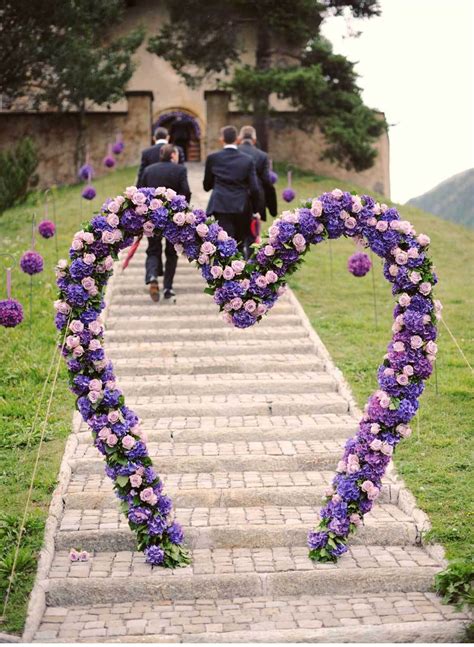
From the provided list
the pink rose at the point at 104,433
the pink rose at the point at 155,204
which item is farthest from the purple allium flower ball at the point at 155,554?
the pink rose at the point at 155,204

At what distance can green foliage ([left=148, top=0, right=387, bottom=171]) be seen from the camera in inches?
906

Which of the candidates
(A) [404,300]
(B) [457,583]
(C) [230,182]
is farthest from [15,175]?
(B) [457,583]

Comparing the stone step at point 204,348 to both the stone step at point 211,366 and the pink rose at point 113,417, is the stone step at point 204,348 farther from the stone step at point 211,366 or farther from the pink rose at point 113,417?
the pink rose at point 113,417

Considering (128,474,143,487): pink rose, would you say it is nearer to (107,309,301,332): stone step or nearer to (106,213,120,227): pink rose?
(106,213,120,227): pink rose

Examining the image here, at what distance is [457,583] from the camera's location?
6152 mm

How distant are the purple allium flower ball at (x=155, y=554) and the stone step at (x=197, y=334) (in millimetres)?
5114

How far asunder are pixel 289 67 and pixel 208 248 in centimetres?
1866

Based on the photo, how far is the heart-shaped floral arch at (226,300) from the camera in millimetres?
6512

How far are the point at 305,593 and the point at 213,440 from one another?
253 centimetres

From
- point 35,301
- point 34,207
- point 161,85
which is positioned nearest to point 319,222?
point 35,301

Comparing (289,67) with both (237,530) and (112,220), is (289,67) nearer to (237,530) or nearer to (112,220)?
(112,220)

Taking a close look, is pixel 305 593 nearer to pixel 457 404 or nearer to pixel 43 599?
pixel 43 599

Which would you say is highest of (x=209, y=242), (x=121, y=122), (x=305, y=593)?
(x=121, y=122)

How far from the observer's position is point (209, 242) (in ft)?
21.4
